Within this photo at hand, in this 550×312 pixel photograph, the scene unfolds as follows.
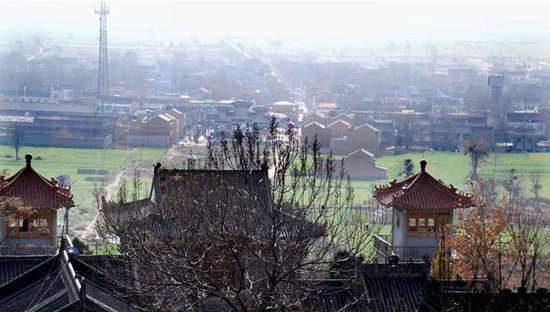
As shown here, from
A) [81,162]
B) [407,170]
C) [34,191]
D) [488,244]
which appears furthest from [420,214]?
[81,162]

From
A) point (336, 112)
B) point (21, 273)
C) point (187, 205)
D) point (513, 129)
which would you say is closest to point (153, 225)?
point (21, 273)

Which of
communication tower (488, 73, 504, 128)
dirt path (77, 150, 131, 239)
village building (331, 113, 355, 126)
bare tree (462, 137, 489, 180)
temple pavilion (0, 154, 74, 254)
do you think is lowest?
dirt path (77, 150, 131, 239)

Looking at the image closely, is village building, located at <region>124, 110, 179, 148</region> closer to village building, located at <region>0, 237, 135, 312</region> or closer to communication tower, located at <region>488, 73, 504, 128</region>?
communication tower, located at <region>488, 73, 504, 128</region>

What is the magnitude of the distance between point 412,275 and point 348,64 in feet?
154

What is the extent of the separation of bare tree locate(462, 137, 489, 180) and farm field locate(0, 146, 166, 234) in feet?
22.3

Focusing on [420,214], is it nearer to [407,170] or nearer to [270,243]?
[270,243]

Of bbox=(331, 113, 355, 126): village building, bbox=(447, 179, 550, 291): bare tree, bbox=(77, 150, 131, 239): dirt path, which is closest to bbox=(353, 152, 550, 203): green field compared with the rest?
bbox=(331, 113, 355, 126): village building

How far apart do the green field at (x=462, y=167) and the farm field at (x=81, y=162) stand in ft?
15.8

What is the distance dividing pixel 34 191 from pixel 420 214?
9.76ft

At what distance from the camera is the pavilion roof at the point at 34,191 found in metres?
9.88

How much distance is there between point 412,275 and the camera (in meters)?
8.30

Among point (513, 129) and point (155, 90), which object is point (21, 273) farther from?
point (155, 90)

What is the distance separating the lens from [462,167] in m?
28.8

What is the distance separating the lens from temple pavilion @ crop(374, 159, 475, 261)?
10.3 metres
